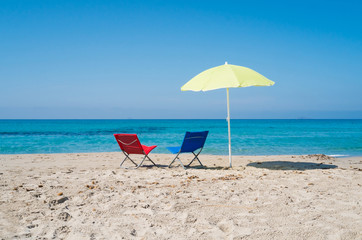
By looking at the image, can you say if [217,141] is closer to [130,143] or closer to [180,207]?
[130,143]

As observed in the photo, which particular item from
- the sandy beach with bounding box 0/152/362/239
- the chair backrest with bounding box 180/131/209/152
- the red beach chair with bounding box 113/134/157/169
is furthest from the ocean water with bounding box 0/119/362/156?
the sandy beach with bounding box 0/152/362/239

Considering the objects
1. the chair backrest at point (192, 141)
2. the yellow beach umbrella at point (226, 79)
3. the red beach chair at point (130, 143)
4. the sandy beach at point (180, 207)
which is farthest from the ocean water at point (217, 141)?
the sandy beach at point (180, 207)

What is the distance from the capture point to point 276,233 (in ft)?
8.57

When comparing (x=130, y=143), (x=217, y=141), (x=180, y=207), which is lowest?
(x=217, y=141)

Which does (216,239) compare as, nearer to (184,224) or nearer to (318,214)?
(184,224)

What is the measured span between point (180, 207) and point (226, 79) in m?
2.90

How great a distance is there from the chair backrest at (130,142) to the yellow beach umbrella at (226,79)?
1.51 metres

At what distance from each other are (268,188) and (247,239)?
170 centimetres

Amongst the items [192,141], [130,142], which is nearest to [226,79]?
[192,141]

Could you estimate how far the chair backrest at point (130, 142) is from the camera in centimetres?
605

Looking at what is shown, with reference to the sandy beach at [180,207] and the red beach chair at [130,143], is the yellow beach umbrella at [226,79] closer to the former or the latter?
the red beach chair at [130,143]

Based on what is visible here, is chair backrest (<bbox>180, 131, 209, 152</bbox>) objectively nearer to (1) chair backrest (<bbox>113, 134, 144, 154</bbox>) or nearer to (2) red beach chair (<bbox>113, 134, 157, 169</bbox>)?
(2) red beach chair (<bbox>113, 134, 157, 169</bbox>)

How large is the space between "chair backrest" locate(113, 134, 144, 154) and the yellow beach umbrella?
151 centimetres

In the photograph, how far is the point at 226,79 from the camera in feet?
17.6
